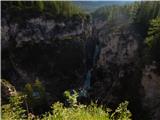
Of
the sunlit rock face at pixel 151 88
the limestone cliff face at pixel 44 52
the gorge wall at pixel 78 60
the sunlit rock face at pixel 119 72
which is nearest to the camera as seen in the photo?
the sunlit rock face at pixel 151 88

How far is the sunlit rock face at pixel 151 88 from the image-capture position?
6747 centimetres

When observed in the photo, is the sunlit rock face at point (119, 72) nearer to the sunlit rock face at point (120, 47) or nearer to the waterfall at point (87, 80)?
the sunlit rock face at point (120, 47)

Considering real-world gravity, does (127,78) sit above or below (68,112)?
below

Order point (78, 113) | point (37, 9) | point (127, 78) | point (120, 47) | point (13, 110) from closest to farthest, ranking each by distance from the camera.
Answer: point (78, 113) < point (13, 110) < point (127, 78) < point (120, 47) < point (37, 9)

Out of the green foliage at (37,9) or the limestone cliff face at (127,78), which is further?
the green foliage at (37,9)

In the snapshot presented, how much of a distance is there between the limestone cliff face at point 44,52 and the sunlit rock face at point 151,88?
41.1m

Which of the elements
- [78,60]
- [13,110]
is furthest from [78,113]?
[78,60]

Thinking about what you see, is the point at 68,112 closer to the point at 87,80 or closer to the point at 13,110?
the point at 13,110

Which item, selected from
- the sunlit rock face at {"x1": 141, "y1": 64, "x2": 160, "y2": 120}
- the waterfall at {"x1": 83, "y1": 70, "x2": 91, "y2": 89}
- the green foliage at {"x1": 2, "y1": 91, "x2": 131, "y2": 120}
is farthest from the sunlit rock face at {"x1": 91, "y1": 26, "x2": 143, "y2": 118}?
the green foliage at {"x1": 2, "y1": 91, "x2": 131, "y2": 120}

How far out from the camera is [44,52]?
130750 millimetres

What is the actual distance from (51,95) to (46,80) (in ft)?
46.6

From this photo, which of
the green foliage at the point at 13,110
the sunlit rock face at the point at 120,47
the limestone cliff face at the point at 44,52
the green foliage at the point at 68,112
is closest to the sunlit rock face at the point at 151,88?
the sunlit rock face at the point at 120,47

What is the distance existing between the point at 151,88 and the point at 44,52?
62904 mm

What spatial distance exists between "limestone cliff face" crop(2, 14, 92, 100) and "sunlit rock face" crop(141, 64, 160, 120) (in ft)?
135
